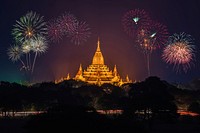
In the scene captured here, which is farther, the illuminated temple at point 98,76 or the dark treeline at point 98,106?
the illuminated temple at point 98,76

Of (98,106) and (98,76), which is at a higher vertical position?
(98,76)

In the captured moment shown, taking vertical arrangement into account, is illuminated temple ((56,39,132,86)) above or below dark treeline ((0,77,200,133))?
above

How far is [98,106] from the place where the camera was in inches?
4473

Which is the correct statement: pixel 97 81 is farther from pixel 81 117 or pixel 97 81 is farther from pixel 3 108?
pixel 81 117

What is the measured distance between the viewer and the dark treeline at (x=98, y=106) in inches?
1780

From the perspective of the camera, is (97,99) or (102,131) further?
(97,99)

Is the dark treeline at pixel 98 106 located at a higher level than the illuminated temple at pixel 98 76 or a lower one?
lower

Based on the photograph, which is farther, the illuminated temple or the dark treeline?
the illuminated temple

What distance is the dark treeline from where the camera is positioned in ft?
148

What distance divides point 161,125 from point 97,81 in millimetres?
93628

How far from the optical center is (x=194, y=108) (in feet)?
340

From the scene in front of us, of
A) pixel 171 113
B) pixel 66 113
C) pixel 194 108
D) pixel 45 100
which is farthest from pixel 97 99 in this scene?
pixel 66 113

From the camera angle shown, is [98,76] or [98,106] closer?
[98,106]

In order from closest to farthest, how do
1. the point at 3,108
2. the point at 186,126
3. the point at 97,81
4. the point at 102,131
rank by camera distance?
the point at 102,131
the point at 186,126
the point at 3,108
the point at 97,81
